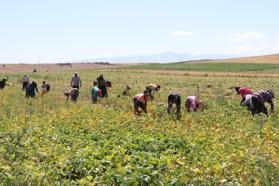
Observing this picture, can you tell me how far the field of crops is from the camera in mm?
8289

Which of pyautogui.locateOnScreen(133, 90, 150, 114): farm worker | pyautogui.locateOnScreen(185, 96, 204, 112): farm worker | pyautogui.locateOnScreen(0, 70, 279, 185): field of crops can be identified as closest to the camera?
pyautogui.locateOnScreen(0, 70, 279, 185): field of crops

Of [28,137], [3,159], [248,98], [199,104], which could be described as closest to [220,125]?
[248,98]

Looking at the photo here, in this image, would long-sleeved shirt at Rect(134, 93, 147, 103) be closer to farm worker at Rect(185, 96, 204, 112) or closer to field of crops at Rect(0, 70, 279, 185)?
field of crops at Rect(0, 70, 279, 185)

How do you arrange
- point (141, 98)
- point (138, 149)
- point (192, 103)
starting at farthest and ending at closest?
1. point (192, 103)
2. point (141, 98)
3. point (138, 149)

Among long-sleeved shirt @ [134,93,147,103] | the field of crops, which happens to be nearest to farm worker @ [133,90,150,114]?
long-sleeved shirt @ [134,93,147,103]

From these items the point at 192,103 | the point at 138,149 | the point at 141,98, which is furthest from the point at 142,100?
the point at 138,149

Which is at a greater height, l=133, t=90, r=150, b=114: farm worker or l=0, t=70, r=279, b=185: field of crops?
l=133, t=90, r=150, b=114: farm worker

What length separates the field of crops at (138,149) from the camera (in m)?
8.29

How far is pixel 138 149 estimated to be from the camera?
11016mm

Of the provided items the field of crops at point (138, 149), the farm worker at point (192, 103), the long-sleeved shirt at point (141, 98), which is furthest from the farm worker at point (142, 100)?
the farm worker at point (192, 103)

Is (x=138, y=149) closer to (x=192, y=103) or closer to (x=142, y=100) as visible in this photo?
Answer: (x=142, y=100)

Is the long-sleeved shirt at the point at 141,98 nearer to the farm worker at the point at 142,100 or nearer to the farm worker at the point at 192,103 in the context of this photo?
the farm worker at the point at 142,100

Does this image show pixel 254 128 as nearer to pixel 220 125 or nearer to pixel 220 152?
pixel 220 125

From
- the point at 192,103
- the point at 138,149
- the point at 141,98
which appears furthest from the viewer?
the point at 192,103
